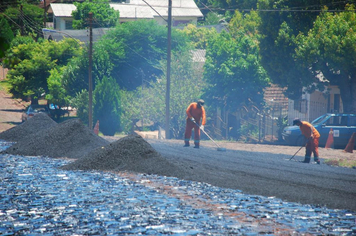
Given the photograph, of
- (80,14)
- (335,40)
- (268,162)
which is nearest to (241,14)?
(80,14)

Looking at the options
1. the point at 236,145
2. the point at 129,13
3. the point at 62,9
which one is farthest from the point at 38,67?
the point at 129,13

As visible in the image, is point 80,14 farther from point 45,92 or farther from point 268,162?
point 268,162

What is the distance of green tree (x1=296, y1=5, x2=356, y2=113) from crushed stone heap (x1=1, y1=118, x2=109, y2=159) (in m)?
11.2

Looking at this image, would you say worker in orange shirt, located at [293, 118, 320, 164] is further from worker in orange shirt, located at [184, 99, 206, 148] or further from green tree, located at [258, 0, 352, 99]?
green tree, located at [258, 0, 352, 99]

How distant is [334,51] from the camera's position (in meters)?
23.2

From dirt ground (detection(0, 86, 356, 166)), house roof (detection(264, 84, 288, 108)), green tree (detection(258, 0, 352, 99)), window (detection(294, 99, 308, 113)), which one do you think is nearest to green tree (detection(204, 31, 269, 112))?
green tree (detection(258, 0, 352, 99))

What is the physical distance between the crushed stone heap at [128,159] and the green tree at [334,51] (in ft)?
39.6

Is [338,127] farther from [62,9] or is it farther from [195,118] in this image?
[62,9]

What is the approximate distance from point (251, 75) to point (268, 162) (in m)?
13.7

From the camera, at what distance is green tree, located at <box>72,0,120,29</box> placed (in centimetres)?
5528

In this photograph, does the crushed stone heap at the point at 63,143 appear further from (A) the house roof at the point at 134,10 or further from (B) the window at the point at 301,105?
(A) the house roof at the point at 134,10

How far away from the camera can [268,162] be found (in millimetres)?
16328

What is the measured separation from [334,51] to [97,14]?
36571mm

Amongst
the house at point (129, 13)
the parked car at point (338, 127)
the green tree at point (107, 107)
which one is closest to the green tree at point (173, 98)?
the green tree at point (107, 107)
